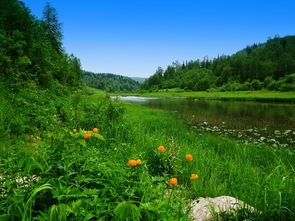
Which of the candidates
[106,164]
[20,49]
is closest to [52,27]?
[20,49]

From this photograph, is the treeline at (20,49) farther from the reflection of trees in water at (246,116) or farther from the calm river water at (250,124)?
the reflection of trees in water at (246,116)

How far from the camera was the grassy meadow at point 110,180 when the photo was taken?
1.33 metres

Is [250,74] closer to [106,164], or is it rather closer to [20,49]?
[20,49]

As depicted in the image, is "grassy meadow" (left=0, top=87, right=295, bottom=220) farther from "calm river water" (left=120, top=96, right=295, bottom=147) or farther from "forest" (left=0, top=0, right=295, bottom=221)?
"calm river water" (left=120, top=96, right=295, bottom=147)

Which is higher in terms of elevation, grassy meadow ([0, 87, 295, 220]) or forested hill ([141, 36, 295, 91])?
forested hill ([141, 36, 295, 91])

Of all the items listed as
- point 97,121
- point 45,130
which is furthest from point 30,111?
point 97,121

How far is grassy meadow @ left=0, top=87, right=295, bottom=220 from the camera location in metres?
1.33

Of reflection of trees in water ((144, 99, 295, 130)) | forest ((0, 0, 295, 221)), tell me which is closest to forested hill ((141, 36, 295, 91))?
reflection of trees in water ((144, 99, 295, 130))

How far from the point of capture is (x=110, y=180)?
1.71 meters

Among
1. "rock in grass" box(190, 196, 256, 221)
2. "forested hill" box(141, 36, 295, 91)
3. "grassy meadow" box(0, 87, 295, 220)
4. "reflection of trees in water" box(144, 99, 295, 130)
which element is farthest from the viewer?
"forested hill" box(141, 36, 295, 91)

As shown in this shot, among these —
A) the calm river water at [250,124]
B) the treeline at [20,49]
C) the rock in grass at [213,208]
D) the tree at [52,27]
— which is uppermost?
the tree at [52,27]

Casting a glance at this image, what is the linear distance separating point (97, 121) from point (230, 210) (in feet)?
16.9

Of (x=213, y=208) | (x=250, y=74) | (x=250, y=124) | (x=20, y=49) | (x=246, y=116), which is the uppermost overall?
(x=250, y=74)

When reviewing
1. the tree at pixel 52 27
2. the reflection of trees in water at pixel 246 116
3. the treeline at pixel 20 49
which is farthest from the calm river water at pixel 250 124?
the tree at pixel 52 27
